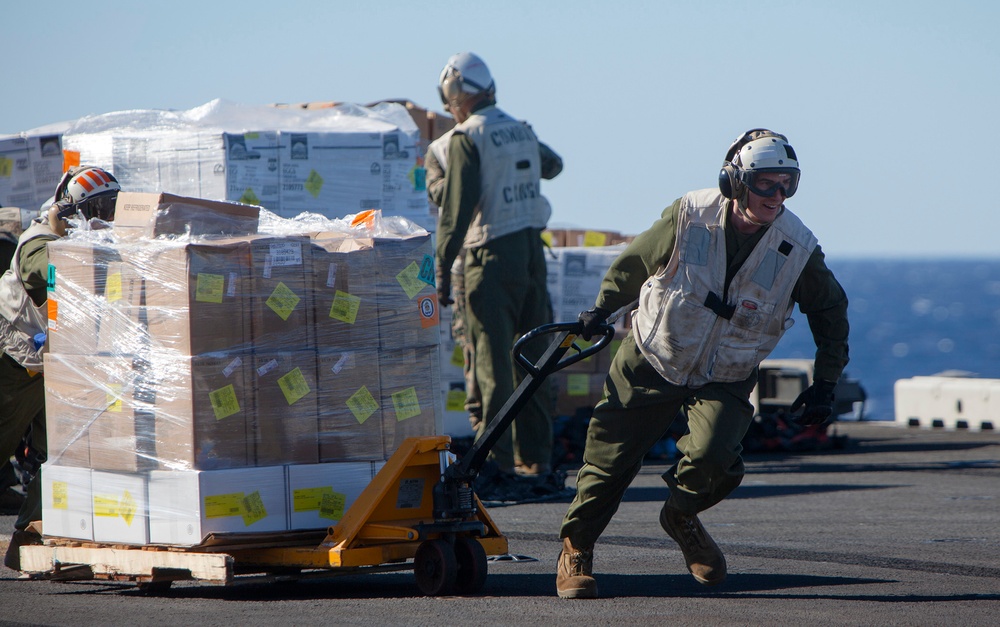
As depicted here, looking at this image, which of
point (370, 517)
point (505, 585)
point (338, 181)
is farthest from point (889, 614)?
point (338, 181)

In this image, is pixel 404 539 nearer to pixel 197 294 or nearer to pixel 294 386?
pixel 294 386

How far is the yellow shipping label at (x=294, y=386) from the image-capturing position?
20.4 feet

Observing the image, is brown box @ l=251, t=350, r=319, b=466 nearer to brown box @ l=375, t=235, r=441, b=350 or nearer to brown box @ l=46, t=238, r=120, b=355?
brown box @ l=375, t=235, r=441, b=350

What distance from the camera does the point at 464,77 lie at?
952cm

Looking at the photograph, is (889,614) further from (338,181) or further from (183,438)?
(338,181)

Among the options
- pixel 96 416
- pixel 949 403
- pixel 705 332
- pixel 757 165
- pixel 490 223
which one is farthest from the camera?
pixel 949 403

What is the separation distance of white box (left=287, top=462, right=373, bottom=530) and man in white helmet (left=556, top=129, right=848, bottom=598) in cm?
95

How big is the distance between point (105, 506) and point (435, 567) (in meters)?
1.51

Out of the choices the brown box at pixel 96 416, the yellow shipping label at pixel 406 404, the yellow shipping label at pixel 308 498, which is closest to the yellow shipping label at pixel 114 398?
the brown box at pixel 96 416

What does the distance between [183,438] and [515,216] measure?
3933 mm

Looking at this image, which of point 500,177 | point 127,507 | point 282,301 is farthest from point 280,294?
point 500,177

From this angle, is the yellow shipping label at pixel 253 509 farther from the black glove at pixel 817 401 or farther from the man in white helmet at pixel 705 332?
the black glove at pixel 817 401

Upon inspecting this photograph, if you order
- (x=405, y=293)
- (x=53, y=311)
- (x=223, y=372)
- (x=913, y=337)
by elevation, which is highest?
(x=405, y=293)

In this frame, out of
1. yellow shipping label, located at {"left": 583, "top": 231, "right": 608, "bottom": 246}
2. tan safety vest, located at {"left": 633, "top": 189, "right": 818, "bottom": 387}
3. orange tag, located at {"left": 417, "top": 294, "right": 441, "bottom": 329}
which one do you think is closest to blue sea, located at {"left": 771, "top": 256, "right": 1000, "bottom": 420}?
yellow shipping label, located at {"left": 583, "top": 231, "right": 608, "bottom": 246}
